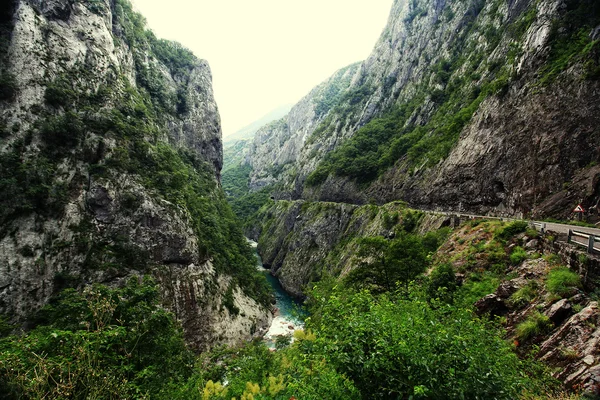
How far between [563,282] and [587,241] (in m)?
3.14

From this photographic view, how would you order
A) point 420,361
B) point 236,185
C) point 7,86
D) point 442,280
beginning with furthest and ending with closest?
point 236,185 → point 7,86 → point 442,280 → point 420,361

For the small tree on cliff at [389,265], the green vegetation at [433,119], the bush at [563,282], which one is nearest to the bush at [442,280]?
the bush at [563,282]

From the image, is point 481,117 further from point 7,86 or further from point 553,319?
point 7,86

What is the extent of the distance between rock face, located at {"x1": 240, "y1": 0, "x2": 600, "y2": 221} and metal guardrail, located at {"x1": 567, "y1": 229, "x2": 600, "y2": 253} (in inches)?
455

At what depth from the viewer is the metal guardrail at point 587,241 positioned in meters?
10.6

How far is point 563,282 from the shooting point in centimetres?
1063

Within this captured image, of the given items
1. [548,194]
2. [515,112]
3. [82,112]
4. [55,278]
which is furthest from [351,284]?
[82,112]

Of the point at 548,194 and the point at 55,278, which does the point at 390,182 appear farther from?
the point at 55,278

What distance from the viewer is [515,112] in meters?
31.7

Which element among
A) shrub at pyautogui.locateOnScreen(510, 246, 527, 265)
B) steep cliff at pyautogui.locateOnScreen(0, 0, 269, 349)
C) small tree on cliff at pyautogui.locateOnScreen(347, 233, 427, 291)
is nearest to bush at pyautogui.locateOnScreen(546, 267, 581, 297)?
shrub at pyautogui.locateOnScreen(510, 246, 527, 265)

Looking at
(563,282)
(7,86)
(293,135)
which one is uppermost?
(7,86)

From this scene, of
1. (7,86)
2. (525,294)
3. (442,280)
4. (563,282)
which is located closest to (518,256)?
(442,280)

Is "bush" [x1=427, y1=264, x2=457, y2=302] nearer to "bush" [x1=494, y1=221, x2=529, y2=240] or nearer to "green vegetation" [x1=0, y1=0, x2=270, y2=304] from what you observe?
"bush" [x1=494, y1=221, x2=529, y2=240]

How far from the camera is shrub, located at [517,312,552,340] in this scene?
955cm
